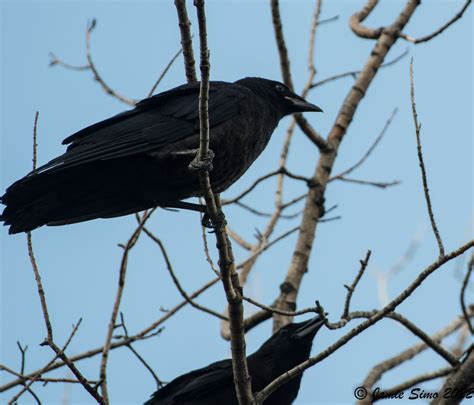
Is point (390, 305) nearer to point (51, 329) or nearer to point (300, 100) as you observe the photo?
point (51, 329)

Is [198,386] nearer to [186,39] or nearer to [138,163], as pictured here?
[138,163]

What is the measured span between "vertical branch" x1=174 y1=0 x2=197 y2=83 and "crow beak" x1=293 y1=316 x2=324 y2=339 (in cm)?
214

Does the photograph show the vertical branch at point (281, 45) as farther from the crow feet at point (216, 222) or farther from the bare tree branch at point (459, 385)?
the bare tree branch at point (459, 385)

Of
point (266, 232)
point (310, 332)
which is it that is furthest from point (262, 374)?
point (266, 232)

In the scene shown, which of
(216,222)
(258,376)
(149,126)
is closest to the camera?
(216,222)

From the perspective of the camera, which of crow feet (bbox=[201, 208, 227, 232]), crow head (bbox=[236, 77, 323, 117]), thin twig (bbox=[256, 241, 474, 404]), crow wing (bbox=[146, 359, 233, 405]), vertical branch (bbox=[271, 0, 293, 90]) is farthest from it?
vertical branch (bbox=[271, 0, 293, 90])

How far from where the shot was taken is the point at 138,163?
5.38 m

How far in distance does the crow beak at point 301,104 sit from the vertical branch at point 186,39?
4.34 feet

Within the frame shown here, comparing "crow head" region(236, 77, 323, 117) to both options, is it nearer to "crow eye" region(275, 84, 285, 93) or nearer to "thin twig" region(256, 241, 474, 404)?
"crow eye" region(275, 84, 285, 93)

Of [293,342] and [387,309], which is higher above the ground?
[293,342]

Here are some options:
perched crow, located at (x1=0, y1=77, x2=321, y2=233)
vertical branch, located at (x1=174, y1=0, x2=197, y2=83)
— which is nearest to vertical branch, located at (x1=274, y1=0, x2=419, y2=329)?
perched crow, located at (x1=0, y1=77, x2=321, y2=233)

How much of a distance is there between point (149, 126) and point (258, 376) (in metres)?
2.14

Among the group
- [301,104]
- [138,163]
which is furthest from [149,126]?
[301,104]

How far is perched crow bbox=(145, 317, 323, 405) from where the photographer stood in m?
5.86
